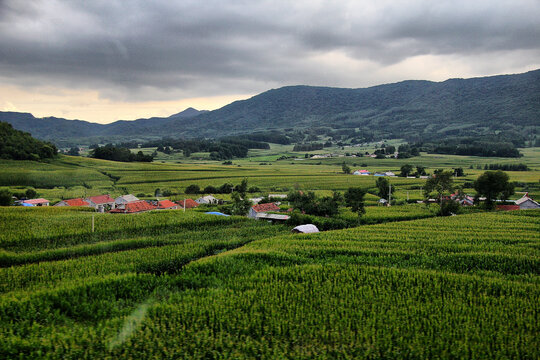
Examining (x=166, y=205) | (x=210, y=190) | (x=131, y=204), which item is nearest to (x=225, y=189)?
(x=210, y=190)

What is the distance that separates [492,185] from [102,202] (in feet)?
201

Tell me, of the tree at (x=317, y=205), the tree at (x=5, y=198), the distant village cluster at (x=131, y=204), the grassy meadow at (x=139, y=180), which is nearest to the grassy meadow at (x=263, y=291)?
the tree at (x=317, y=205)

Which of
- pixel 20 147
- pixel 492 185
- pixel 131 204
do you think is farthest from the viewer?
pixel 20 147

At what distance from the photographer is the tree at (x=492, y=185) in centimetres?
4994

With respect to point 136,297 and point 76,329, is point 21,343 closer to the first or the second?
point 76,329

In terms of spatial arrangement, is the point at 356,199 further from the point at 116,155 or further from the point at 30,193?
the point at 116,155

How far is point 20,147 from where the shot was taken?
7644 centimetres

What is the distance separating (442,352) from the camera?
40.3ft

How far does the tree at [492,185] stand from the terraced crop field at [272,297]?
2183cm

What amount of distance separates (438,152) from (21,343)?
186015 millimetres

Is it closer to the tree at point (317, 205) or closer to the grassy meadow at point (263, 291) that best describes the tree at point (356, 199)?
the tree at point (317, 205)

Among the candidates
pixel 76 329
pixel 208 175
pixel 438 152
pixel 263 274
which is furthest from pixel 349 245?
pixel 438 152

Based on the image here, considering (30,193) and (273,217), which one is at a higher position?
(30,193)

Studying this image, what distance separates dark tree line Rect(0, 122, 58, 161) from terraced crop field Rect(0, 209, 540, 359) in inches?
2207
